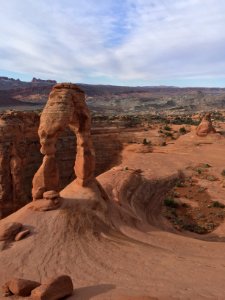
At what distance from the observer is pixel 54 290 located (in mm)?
7840

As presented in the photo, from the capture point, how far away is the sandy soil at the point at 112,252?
8992 mm

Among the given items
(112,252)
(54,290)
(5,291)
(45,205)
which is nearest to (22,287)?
(5,291)

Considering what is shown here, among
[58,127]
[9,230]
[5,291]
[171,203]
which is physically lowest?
[171,203]

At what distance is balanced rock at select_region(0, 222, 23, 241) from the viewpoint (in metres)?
11.7

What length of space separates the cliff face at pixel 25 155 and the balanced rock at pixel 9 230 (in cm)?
735

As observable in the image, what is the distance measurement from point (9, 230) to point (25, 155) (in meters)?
12.7

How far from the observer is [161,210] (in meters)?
20.5

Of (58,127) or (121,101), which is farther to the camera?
(121,101)

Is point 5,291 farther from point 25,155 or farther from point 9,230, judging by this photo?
point 25,155

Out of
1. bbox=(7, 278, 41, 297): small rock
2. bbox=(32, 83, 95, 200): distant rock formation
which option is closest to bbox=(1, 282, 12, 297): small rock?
bbox=(7, 278, 41, 297): small rock

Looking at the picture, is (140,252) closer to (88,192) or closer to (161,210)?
(88,192)

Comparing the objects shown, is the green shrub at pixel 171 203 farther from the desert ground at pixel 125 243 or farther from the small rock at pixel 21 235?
the small rock at pixel 21 235

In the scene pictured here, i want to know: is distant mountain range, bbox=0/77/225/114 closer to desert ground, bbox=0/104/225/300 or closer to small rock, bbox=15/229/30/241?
desert ground, bbox=0/104/225/300

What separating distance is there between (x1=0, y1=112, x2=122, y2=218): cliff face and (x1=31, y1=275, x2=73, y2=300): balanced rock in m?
11.6
